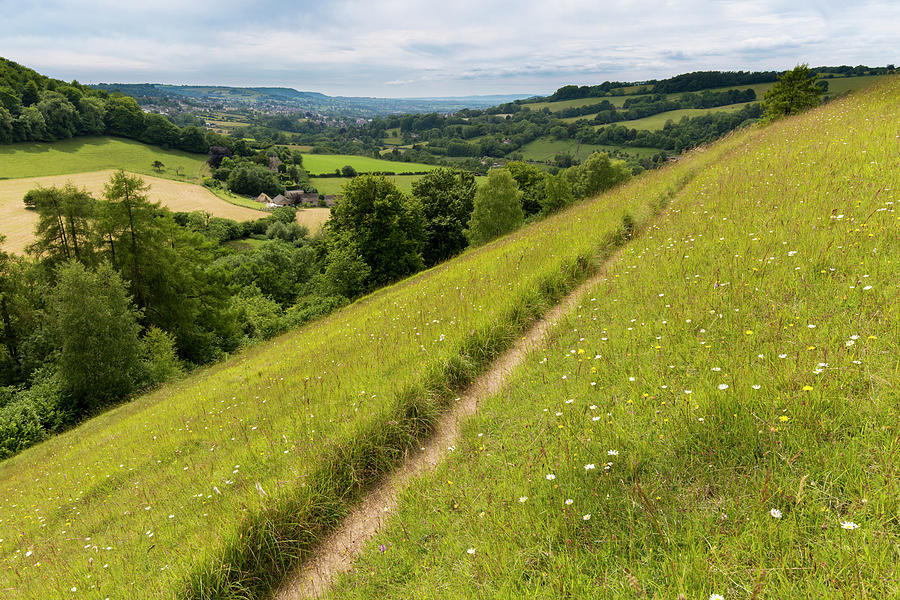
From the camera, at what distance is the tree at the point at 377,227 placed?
4375 centimetres

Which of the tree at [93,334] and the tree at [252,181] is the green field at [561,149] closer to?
the tree at [252,181]

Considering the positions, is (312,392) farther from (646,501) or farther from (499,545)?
(646,501)

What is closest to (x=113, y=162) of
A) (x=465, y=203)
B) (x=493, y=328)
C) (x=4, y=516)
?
(x=465, y=203)

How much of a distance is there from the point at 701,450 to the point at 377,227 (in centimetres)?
4335

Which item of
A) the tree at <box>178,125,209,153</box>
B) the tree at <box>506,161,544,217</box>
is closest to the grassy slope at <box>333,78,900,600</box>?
the tree at <box>506,161,544,217</box>

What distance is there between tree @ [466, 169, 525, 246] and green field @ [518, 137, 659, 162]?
314 ft

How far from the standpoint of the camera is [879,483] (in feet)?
8.37

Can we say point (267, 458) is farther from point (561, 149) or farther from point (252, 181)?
point (561, 149)

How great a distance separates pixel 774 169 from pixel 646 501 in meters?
11.6

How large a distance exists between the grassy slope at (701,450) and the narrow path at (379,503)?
0.36 metres

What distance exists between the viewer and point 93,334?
1110 inches

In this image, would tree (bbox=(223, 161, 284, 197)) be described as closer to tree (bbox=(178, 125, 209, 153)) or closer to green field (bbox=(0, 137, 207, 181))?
green field (bbox=(0, 137, 207, 181))

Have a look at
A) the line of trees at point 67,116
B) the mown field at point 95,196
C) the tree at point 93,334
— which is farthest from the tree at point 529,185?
the line of trees at point 67,116

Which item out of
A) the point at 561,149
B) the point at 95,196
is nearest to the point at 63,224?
the point at 95,196
